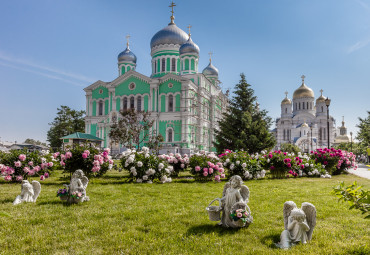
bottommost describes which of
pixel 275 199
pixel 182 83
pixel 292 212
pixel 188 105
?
pixel 275 199

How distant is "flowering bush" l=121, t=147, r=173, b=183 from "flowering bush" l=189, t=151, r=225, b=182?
1.16 metres

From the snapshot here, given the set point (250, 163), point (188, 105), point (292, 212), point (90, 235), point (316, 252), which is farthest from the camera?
point (188, 105)

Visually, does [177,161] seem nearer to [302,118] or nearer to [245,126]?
[245,126]

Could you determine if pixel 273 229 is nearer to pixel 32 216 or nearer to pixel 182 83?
pixel 32 216

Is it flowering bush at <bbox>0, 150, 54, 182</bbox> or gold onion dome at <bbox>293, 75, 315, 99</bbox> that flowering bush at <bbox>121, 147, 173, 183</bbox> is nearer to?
flowering bush at <bbox>0, 150, 54, 182</bbox>

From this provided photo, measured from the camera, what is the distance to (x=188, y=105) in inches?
1286

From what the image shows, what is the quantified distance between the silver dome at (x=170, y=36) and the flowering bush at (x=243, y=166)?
30.0 metres

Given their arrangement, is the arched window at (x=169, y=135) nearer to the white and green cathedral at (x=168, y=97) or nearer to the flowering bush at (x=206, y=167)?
the white and green cathedral at (x=168, y=97)

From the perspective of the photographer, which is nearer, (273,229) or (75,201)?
(273,229)

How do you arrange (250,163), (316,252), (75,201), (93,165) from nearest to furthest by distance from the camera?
(316,252)
(75,201)
(93,165)
(250,163)

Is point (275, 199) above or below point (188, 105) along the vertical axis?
below

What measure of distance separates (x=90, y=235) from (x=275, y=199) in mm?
4628

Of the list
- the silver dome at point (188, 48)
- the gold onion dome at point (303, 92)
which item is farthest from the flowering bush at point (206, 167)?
the gold onion dome at point (303, 92)

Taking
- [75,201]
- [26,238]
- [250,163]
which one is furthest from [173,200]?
[250,163]
